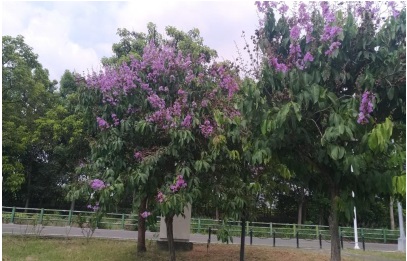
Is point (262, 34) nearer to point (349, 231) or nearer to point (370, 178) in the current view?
point (370, 178)

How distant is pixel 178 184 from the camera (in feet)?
22.5

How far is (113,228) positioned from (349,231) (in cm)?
1233

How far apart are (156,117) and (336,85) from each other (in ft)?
10.8

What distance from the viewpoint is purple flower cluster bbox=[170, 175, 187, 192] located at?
685 centimetres

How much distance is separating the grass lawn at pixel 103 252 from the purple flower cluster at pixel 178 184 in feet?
14.2

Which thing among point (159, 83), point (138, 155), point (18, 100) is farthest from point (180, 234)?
point (18, 100)

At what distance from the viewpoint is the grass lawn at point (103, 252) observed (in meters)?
10.6

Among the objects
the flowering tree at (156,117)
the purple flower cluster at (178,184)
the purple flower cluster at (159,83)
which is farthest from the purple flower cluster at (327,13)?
the purple flower cluster at (178,184)

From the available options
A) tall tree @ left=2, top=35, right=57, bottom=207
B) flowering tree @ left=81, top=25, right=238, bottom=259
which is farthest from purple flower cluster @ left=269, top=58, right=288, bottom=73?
tall tree @ left=2, top=35, right=57, bottom=207

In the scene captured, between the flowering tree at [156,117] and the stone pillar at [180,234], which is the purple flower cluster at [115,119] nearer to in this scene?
the flowering tree at [156,117]

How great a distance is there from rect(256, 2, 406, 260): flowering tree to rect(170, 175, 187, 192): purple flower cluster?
2.38 metres

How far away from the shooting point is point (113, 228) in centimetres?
2030

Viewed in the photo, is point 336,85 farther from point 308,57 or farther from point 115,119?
point 115,119

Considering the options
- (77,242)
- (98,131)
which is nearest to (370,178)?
(98,131)
